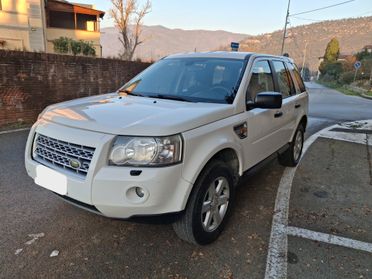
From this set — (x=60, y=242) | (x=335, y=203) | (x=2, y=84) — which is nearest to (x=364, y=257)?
(x=335, y=203)

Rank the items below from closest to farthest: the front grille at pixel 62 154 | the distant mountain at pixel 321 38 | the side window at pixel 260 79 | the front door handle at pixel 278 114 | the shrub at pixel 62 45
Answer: the front grille at pixel 62 154, the side window at pixel 260 79, the front door handle at pixel 278 114, the shrub at pixel 62 45, the distant mountain at pixel 321 38

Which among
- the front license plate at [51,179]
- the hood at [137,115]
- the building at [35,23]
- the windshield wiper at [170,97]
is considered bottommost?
the front license plate at [51,179]

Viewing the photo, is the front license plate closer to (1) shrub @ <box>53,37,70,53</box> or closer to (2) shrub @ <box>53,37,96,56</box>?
(2) shrub @ <box>53,37,96,56</box>

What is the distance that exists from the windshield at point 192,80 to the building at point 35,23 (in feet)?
41.7

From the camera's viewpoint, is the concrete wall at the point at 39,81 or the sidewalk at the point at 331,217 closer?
the sidewalk at the point at 331,217

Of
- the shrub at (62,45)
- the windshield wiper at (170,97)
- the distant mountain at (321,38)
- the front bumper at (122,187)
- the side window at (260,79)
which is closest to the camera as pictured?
the front bumper at (122,187)

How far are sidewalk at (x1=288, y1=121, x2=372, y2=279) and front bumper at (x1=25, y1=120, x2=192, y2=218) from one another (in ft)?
3.98

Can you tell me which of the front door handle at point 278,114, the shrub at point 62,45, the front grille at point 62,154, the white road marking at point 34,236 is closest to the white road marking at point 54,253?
the white road marking at point 34,236

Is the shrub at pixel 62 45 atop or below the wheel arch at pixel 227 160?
atop

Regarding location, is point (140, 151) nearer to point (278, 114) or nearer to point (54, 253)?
point (54, 253)

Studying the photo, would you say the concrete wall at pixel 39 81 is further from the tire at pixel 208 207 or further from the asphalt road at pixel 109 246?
the tire at pixel 208 207

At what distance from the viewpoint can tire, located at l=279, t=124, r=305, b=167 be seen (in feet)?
16.2

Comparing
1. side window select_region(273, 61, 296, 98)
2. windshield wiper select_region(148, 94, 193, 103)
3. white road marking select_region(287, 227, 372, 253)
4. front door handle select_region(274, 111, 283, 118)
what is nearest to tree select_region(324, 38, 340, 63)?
side window select_region(273, 61, 296, 98)

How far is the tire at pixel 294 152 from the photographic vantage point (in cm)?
493
